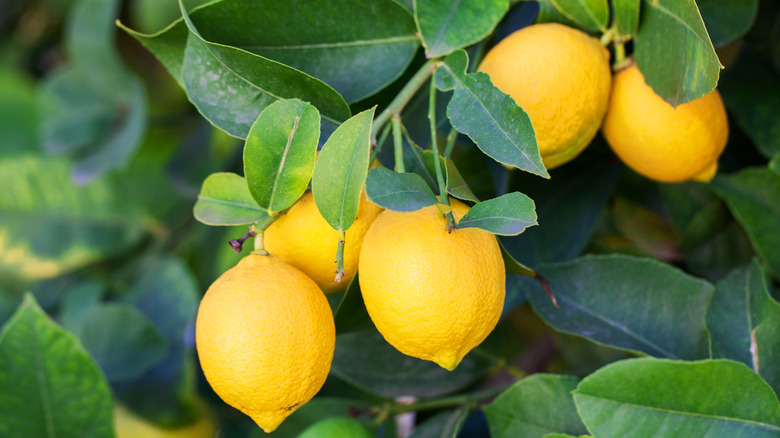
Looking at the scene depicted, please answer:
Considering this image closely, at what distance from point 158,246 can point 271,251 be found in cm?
78

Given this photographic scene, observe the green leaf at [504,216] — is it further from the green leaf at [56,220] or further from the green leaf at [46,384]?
the green leaf at [56,220]

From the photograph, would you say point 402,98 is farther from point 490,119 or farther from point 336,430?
point 336,430

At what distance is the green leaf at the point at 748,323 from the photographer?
584 millimetres

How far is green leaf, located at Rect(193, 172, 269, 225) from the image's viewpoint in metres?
0.54

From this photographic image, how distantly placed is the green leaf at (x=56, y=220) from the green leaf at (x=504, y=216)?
3.23 ft

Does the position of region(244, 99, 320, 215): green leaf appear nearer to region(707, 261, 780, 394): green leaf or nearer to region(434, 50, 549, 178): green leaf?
region(434, 50, 549, 178): green leaf

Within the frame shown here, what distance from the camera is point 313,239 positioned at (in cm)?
54

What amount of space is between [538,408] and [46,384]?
511 millimetres

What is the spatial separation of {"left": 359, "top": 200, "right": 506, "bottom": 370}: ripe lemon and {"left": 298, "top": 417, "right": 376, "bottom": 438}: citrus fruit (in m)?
0.20

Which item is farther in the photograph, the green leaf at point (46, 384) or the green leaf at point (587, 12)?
the green leaf at point (46, 384)

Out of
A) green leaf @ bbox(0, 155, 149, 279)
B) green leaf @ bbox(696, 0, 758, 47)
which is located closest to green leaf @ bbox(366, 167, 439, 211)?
green leaf @ bbox(696, 0, 758, 47)

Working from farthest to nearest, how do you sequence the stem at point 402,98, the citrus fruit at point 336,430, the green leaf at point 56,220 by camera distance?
the green leaf at point 56,220 → the citrus fruit at point 336,430 → the stem at point 402,98

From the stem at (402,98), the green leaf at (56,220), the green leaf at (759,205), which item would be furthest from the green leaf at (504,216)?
the green leaf at (56,220)

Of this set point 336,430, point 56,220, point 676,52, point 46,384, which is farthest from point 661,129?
point 56,220
